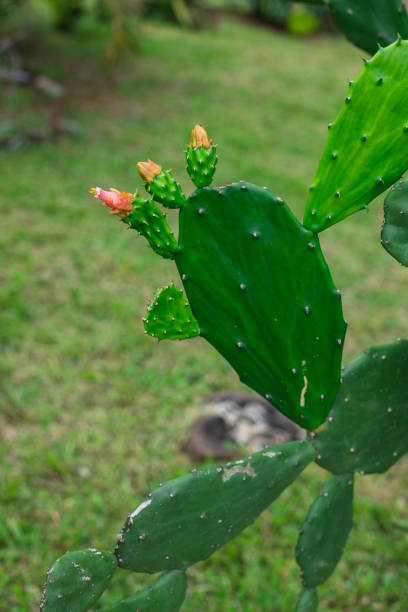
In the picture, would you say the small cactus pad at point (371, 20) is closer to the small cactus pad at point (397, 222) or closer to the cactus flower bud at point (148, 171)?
the small cactus pad at point (397, 222)

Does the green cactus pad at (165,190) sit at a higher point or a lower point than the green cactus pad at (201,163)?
lower

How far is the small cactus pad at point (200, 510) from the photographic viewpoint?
956 millimetres

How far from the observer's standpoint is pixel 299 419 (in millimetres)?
1035

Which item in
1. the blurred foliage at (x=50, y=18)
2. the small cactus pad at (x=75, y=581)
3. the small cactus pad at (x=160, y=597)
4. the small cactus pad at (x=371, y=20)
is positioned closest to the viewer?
the small cactus pad at (x=75, y=581)

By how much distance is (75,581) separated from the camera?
89 cm

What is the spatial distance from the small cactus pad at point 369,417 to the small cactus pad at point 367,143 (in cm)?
33

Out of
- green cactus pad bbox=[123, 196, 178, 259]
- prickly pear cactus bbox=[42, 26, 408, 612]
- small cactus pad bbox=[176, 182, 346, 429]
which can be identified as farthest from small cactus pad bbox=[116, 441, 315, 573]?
green cactus pad bbox=[123, 196, 178, 259]

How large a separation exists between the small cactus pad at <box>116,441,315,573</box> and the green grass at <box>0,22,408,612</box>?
2.54 ft

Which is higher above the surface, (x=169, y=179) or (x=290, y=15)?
(x=169, y=179)

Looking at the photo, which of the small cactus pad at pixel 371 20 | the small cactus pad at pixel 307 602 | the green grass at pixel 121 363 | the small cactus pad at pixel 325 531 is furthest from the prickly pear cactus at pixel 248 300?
the green grass at pixel 121 363

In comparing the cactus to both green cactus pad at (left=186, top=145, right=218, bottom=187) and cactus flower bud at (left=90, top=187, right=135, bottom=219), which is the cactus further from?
cactus flower bud at (left=90, top=187, right=135, bottom=219)

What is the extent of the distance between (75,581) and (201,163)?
2.05 ft

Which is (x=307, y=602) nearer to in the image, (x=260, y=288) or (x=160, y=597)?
(x=160, y=597)

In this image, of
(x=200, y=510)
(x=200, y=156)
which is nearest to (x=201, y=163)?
(x=200, y=156)
